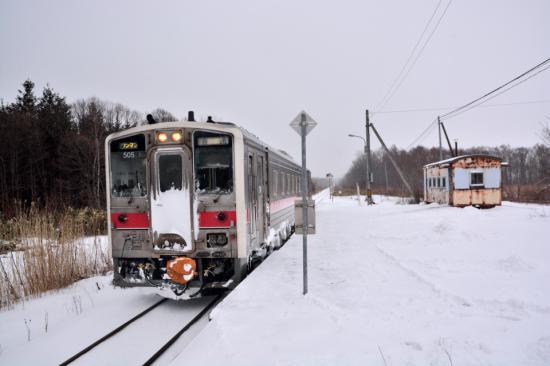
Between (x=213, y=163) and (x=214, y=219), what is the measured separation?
3.02 ft

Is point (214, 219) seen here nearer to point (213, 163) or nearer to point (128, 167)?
point (213, 163)

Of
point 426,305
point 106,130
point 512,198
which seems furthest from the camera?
point 106,130

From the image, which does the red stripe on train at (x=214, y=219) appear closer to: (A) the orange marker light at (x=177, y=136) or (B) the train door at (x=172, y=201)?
(B) the train door at (x=172, y=201)

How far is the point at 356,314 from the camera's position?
509 centimetres

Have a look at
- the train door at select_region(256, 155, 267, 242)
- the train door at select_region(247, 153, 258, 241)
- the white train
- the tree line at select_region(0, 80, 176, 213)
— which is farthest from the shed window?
the tree line at select_region(0, 80, 176, 213)

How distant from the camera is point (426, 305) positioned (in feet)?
17.6

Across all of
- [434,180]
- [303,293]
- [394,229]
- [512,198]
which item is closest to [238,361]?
[303,293]

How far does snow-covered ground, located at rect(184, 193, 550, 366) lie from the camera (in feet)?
13.0

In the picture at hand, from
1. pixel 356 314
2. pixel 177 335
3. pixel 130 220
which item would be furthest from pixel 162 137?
pixel 356 314

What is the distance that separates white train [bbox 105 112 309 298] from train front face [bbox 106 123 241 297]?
16 millimetres

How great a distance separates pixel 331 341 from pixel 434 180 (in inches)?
773

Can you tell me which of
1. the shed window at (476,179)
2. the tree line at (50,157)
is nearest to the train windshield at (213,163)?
the shed window at (476,179)

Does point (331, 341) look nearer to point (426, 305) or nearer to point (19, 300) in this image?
point (426, 305)

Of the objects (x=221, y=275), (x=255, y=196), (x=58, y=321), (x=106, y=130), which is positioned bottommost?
(x=58, y=321)
